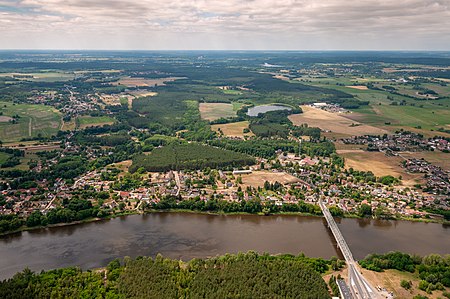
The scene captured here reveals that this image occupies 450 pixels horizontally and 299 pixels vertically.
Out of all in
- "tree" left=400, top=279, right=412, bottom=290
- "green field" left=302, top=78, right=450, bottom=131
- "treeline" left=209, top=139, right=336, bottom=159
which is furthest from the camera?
"green field" left=302, top=78, right=450, bottom=131

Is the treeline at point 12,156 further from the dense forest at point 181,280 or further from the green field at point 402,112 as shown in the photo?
the green field at point 402,112

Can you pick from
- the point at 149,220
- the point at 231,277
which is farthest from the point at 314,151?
the point at 231,277

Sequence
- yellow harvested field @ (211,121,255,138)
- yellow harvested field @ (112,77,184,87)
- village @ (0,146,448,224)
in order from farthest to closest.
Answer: yellow harvested field @ (112,77,184,87), yellow harvested field @ (211,121,255,138), village @ (0,146,448,224)

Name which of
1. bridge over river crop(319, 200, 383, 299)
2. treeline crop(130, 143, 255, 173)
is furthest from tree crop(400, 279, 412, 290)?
treeline crop(130, 143, 255, 173)

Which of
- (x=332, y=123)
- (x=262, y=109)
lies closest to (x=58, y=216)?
(x=332, y=123)

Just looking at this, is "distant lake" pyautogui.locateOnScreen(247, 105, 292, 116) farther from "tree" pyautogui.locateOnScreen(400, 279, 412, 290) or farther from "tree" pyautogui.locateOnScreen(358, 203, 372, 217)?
"tree" pyautogui.locateOnScreen(400, 279, 412, 290)

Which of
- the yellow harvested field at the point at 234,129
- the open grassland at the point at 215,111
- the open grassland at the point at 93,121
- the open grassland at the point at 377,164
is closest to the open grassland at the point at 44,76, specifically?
the open grassland at the point at 93,121

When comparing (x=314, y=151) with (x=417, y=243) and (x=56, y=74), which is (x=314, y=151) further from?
(x=56, y=74)
